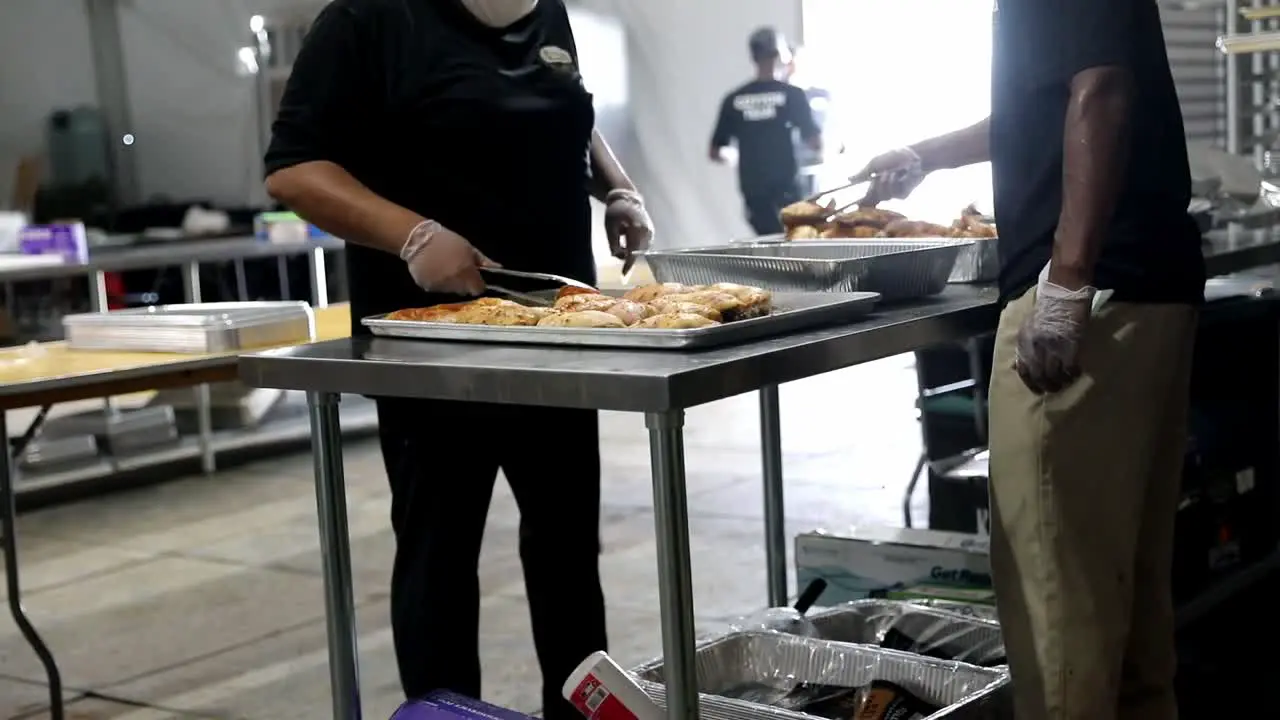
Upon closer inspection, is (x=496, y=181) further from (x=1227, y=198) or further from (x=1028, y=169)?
(x=1227, y=198)

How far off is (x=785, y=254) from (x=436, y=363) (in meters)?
0.91

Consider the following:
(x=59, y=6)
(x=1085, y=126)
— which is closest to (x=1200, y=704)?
(x=1085, y=126)

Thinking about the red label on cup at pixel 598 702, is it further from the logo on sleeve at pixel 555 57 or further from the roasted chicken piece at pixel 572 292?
the logo on sleeve at pixel 555 57

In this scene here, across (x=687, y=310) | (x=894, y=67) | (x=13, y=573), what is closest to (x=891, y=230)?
(x=687, y=310)

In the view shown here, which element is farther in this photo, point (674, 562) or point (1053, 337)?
point (1053, 337)

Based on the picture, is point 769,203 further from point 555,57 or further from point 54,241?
point 555,57

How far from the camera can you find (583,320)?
6.04ft

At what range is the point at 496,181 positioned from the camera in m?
2.25

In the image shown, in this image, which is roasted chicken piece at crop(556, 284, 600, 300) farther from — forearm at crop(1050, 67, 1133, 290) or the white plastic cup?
forearm at crop(1050, 67, 1133, 290)

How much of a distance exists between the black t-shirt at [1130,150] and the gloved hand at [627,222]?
732 mm

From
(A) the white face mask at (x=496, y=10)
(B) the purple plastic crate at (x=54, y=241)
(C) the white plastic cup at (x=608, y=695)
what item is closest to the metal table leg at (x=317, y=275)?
(B) the purple plastic crate at (x=54, y=241)

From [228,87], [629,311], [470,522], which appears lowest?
[470,522]

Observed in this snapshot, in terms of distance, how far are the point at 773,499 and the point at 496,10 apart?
4.41ft

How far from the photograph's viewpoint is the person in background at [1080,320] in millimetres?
1893
